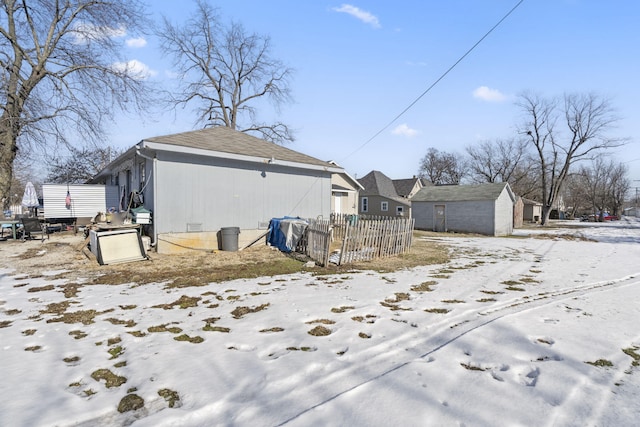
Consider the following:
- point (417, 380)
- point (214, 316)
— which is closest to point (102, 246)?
point (214, 316)

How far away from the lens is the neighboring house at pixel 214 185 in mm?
9766

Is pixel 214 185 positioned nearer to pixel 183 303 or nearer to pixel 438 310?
pixel 183 303

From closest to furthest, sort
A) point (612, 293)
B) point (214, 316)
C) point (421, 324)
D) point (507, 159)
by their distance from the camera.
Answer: point (421, 324) → point (214, 316) → point (612, 293) → point (507, 159)

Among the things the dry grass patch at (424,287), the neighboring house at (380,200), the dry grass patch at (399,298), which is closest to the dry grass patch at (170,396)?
the dry grass patch at (399,298)

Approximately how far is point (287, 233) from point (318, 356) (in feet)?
24.8

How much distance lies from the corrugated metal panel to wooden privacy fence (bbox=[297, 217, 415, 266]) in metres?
10.6

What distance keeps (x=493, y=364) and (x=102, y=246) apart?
29.1 feet

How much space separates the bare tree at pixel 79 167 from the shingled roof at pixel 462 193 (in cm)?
3134

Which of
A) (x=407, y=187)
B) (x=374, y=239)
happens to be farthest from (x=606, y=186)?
(x=374, y=239)

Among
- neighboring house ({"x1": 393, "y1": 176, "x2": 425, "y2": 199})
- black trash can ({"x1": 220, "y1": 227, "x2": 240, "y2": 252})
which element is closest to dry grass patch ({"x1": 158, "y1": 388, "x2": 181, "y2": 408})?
black trash can ({"x1": 220, "y1": 227, "x2": 240, "y2": 252})

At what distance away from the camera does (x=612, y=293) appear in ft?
19.8

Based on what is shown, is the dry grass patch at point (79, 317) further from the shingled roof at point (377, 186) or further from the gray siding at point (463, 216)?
the shingled roof at point (377, 186)

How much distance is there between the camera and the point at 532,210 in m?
48.8

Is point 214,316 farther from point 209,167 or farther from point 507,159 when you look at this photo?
point 507,159
